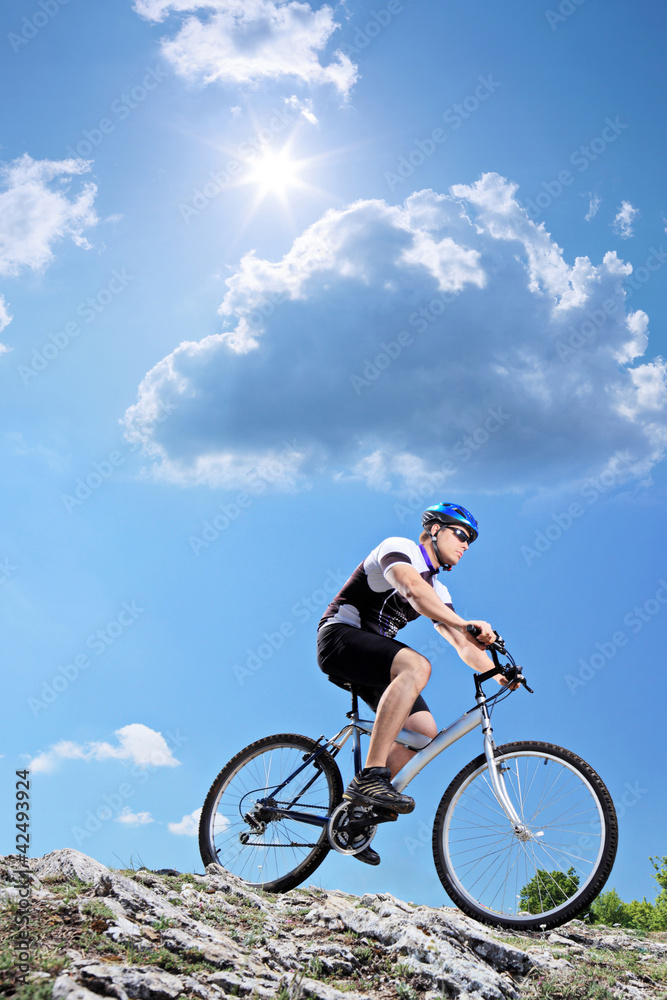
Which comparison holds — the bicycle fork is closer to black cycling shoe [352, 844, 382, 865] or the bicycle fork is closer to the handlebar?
the handlebar

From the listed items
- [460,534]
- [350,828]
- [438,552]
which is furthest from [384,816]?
[460,534]

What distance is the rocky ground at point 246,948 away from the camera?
156 inches

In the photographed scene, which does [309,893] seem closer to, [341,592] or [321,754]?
[321,754]

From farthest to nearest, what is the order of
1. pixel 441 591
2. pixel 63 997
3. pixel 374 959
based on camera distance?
pixel 441 591
pixel 374 959
pixel 63 997

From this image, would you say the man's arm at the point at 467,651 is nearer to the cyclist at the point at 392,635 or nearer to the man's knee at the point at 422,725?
the cyclist at the point at 392,635

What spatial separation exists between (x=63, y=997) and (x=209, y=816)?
372 centimetres

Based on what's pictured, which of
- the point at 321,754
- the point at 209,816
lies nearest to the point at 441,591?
the point at 321,754

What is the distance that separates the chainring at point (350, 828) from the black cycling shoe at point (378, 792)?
177 millimetres

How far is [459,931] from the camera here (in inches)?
207

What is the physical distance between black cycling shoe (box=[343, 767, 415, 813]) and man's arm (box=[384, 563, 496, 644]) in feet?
4.41

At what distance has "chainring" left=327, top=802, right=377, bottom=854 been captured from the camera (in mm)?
6000

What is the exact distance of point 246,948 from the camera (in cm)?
480

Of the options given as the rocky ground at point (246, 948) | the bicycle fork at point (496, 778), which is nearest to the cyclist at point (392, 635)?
the bicycle fork at point (496, 778)

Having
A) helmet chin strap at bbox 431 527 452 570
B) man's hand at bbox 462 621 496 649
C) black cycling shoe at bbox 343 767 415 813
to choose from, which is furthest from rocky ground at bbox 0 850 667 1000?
helmet chin strap at bbox 431 527 452 570
